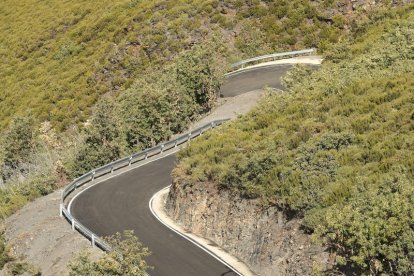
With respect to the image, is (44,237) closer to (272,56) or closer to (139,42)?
(272,56)

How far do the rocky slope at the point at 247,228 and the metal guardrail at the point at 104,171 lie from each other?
4321 millimetres

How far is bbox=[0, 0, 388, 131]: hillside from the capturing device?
190 feet

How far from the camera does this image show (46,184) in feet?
114

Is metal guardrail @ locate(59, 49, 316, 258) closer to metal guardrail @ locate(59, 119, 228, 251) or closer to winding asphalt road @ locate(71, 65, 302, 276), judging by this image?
metal guardrail @ locate(59, 119, 228, 251)

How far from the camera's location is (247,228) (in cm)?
2373

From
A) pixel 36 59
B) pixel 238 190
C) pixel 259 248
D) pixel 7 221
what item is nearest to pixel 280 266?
pixel 259 248

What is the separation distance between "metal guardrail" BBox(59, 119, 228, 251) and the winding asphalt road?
68 centimetres

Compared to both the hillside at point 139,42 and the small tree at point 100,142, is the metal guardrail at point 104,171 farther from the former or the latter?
the hillside at point 139,42

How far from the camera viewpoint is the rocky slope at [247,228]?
20.5m

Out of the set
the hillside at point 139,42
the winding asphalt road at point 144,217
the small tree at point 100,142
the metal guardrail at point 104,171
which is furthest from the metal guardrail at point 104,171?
the hillside at point 139,42

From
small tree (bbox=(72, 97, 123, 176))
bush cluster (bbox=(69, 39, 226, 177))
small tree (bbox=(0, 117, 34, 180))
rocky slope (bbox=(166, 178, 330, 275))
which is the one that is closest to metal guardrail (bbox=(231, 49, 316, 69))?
bush cluster (bbox=(69, 39, 226, 177))

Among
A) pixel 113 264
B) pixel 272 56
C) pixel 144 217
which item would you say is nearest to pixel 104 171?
pixel 144 217

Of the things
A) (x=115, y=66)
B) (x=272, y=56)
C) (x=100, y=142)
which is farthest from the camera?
(x=115, y=66)

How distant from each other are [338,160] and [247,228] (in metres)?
4.40
